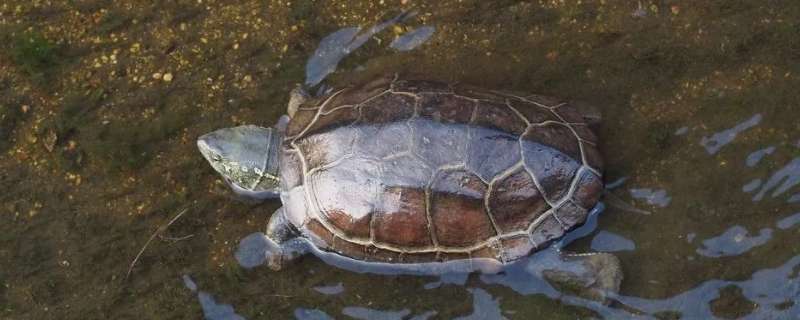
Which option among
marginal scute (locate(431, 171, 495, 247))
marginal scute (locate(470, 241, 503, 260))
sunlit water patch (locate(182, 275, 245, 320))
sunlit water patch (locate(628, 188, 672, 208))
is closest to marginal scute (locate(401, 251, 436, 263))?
marginal scute (locate(431, 171, 495, 247))

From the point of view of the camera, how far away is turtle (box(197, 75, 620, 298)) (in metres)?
3.60

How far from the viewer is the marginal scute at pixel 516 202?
11.9ft

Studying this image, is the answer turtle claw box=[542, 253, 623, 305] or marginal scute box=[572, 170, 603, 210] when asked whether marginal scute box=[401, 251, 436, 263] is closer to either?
turtle claw box=[542, 253, 623, 305]

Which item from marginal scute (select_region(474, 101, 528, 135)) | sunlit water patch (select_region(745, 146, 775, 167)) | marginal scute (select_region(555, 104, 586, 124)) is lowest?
sunlit water patch (select_region(745, 146, 775, 167))

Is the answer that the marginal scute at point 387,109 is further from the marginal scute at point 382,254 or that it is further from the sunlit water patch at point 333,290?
the sunlit water patch at point 333,290

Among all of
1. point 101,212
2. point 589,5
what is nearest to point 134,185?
point 101,212

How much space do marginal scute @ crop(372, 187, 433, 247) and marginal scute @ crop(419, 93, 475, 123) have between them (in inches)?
16.7

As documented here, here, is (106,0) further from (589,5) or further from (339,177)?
(589,5)

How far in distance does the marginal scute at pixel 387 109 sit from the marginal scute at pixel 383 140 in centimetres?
5

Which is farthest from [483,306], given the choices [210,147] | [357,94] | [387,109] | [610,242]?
[210,147]

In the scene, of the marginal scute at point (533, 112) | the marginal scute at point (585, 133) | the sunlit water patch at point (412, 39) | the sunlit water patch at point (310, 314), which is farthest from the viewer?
the sunlit water patch at point (412, 39)

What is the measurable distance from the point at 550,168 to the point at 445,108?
67cm

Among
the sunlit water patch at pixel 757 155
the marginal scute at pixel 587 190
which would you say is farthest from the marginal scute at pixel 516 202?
the sunlit water patch at pixel 757 155

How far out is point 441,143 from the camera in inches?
141
